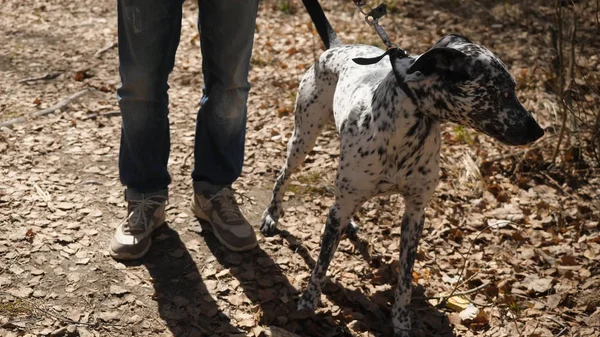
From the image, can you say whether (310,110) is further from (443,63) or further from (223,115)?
(443,63)

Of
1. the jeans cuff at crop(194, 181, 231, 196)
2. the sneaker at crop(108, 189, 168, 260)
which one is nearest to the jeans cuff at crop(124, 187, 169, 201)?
the sneaker at crop(108, 189, 168, 260)

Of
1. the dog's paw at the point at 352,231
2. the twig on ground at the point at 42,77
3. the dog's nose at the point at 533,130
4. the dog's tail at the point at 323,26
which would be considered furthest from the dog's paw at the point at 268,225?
the twig on ground at the point at 42,77

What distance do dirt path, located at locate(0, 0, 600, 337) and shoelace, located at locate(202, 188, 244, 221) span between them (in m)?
0.24

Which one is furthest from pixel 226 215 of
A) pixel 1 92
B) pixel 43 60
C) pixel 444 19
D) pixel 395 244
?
pixel 444 19

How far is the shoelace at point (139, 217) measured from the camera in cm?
446

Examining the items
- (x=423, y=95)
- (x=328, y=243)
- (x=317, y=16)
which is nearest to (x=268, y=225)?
(x=328, y=243)

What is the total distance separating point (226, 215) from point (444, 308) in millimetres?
1589

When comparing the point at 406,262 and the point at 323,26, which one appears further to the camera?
the point at 323,26

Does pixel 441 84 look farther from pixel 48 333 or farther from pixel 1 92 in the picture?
pixel 1 92

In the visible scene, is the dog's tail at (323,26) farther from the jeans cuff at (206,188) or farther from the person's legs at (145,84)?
the jeans cuff at (206,188)

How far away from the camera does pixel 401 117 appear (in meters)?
3.37

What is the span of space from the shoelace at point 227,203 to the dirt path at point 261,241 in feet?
0.77

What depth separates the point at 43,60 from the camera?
295 inches

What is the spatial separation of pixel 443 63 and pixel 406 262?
1339mm
